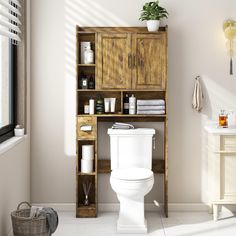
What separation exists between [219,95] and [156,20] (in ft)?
3.21

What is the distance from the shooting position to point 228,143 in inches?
175

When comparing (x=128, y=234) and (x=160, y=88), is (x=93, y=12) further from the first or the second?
(x=128, y=234)

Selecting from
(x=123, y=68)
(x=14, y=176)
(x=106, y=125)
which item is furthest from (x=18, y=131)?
(x=123, y=68)

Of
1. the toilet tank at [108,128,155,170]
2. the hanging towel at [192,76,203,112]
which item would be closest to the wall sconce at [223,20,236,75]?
the hanging towel at [192,76,203,112]

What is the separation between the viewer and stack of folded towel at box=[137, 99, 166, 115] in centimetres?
462

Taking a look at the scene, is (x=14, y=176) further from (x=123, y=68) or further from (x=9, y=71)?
(x=123, y=68)

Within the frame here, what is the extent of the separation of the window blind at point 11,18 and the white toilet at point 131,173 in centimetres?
124

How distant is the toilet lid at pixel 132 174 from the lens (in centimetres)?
412

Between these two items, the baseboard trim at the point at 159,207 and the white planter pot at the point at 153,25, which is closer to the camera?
the white planter pot at the point at 153,25

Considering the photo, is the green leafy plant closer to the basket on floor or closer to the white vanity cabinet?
the white vanity cabinet

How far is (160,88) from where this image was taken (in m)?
4.61

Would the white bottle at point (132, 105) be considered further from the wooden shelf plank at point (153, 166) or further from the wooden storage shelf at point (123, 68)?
the wooden shelf plank at point (153, 166)

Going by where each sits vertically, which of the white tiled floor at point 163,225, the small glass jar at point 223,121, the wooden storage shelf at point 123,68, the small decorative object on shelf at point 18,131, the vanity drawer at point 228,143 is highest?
the wooden storage shelf at point 123,68

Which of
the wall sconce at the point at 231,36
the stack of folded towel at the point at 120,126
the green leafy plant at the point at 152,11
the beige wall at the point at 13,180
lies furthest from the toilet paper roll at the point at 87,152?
the wall sconce at the point at 231,36
